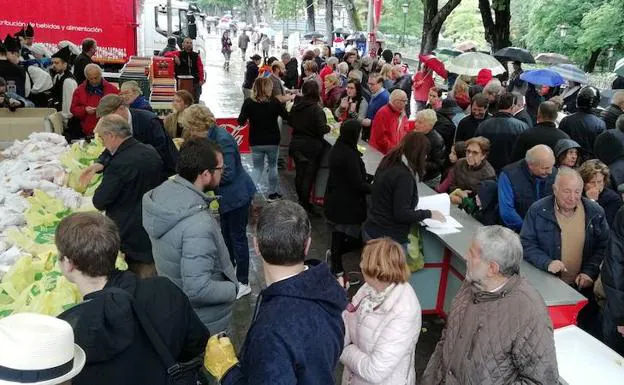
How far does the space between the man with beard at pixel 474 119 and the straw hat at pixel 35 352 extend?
5.75 m

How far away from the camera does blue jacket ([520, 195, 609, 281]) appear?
4027 mm

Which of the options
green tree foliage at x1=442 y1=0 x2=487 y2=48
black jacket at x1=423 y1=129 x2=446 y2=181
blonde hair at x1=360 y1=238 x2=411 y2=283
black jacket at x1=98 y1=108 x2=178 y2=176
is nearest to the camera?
blonde hair at x1=360 y1=238 x2=411 y2=283

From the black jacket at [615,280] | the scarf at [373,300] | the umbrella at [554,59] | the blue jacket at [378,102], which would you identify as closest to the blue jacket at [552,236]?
the black jacket at [615,280]

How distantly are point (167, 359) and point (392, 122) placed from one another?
5.24m

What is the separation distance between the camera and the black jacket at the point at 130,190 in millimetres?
4086

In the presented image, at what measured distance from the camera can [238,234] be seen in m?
5.41

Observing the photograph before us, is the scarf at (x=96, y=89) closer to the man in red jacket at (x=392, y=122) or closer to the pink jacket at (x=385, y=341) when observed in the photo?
the man in red jacket at (x=392, y=122)

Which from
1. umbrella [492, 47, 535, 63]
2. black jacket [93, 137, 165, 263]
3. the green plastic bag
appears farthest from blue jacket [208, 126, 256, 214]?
umbrella [492, 47, 535, 63]

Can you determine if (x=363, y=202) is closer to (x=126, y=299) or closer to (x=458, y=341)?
(x=458, y=341)

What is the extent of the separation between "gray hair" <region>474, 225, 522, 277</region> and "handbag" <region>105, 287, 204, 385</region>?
140cm

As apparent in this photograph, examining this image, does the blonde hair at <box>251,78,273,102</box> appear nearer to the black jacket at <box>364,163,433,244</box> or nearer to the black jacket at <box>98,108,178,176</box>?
the black jacket at <box>98,108,178,176</box>

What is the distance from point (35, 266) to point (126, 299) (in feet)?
5.51

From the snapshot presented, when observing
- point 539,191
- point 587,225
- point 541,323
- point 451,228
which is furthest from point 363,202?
point 541,323

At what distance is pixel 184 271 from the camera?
317 centimetres
